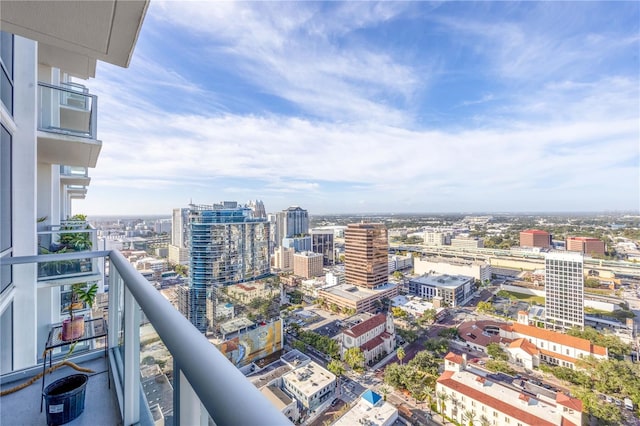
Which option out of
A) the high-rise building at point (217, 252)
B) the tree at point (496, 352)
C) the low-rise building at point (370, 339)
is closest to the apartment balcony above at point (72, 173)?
the high-rise building at point (217, 252)

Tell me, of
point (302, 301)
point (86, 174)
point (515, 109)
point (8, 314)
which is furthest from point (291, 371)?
point (515, 109)

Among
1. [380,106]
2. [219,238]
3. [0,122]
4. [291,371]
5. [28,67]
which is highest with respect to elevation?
[380,106]

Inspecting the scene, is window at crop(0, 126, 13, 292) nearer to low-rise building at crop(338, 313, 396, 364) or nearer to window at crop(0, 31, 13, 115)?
window at crop(0, 31, 13, 115)

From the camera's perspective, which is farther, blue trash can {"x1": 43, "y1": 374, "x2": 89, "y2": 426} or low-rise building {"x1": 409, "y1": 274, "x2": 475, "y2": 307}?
low-rise building {"x1": 409, "y1": 274, "x2": 475, "y2": 307}

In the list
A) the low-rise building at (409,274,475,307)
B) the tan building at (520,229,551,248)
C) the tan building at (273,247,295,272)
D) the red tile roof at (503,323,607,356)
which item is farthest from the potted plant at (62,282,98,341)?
the tan building at (520,229,551,248)

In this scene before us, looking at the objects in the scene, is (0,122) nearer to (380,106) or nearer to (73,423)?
(73,423)

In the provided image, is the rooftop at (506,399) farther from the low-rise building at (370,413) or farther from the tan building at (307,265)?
the tan building at (307,265)

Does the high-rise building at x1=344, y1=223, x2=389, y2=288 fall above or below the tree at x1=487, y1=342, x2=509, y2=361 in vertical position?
above
